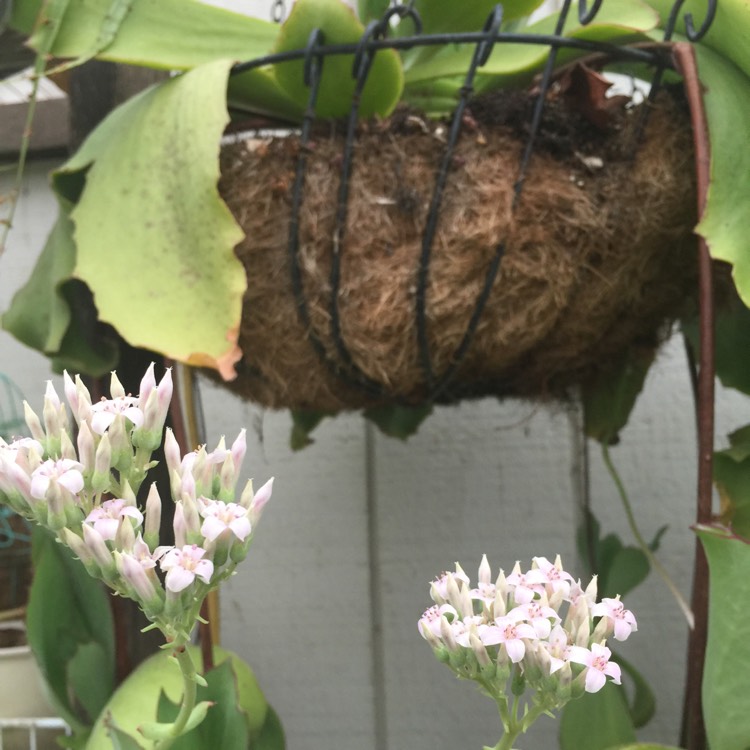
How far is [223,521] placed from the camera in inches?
13.0

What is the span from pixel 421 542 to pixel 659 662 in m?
0.26

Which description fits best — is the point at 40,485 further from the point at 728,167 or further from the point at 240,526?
the point at 728,167

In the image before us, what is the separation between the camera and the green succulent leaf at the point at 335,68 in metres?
0.49

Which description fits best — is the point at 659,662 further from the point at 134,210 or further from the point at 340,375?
the point at 134,210

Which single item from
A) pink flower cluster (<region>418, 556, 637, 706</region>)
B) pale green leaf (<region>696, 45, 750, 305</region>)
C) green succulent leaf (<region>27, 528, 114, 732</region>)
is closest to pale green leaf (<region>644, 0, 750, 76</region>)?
pale green leaf (<region>696, 45, 750, 305</region>)

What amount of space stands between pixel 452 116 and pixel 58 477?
1.08 ft

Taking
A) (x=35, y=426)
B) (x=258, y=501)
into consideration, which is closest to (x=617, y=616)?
(x=258, y=501)

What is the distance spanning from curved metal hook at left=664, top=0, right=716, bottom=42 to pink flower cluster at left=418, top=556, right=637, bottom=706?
318 millimetres

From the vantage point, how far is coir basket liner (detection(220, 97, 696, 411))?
50cm

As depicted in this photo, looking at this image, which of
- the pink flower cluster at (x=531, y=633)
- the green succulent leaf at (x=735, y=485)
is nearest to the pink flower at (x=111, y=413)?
the pink flower cluster at (x=531, y=633)

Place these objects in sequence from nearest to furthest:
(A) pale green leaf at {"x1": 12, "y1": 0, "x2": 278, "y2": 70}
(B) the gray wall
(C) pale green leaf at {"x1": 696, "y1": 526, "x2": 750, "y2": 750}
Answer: (C) pale green leaf at {"x1": 696, "y1": 526, "x2": 750, "y2": 750}
(A) pale green leaf at {"x1": 12, "y1": 0, "x2": 278, "y2": 70}
(B) the gray wall

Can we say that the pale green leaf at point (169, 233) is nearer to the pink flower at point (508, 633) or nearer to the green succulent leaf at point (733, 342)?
the pink flower at point (508, 633)

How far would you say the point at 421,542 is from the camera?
912 mm

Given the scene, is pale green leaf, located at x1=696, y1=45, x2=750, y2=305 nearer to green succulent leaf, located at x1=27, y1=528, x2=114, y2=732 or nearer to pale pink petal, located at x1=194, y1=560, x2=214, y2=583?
pale pink petal, located at x1=194, y1=560, x2=214, y2=583
